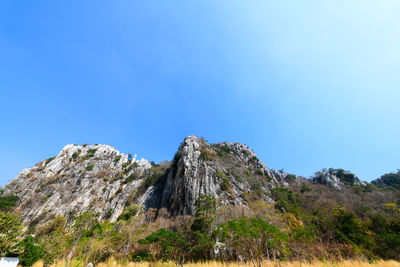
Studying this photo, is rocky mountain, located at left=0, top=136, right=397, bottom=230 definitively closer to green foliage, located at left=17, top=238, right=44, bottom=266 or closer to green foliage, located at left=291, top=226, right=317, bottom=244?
green foliage, located at left=291, top=226, right=317, bottom=244

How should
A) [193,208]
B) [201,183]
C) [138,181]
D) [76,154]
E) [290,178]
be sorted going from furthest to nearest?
1. [76,154]
2. [290,178]
3. [138,181]
4. [201,183]
5. [193,208]

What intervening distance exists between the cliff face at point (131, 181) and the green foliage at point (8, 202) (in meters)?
1.51

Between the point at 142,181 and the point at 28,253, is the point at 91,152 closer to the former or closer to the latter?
the point at 142,181

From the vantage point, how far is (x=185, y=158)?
1291 inches

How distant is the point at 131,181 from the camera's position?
45.0 metres

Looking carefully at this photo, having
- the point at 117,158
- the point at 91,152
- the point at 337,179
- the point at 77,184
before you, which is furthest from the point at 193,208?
the point at 91,152

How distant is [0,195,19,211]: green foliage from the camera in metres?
37.4

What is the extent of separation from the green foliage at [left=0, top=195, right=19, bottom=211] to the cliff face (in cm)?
151

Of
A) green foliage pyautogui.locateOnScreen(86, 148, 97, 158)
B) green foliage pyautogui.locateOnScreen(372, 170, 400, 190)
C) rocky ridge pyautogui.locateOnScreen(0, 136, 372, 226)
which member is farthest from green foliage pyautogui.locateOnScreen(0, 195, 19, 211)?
green foliage pyautogui.locateOnScreen(372, 170, 400, 190)

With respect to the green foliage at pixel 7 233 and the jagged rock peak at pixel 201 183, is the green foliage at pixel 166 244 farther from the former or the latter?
the green foliage at pixel 7 233

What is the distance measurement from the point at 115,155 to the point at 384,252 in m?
73.2

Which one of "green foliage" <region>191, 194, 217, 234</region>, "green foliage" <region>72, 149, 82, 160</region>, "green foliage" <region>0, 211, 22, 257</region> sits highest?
"green foliage" <region>72, 149, 82, 160</region>

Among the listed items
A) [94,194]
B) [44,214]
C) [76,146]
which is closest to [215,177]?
[94,194]

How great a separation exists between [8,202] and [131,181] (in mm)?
31992
